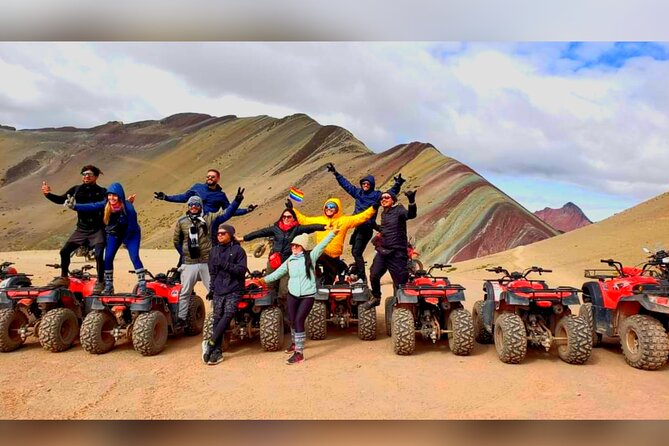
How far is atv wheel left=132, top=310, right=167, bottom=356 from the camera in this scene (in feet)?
22.0

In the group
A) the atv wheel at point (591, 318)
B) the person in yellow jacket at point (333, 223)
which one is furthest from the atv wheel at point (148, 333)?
the atv wheel at point (591, 318)

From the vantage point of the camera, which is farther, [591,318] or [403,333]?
[591,318]

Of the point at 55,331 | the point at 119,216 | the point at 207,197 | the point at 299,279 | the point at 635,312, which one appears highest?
the point at 207,197

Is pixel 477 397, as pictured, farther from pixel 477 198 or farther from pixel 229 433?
pixel 477 198

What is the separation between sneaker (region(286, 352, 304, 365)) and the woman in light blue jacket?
88mm

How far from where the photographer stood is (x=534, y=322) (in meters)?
6.69

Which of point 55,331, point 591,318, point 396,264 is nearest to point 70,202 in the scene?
point 55,331

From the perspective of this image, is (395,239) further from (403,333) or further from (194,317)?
(194,317)

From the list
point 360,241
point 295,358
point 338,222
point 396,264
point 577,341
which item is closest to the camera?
point 577,341

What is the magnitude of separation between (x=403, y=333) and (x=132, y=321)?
Result: 12.4 feet

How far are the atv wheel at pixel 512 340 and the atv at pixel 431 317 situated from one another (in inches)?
18.9

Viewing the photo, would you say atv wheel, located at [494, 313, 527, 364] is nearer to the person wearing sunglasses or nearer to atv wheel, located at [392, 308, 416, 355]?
atv wheel, located at [392, 308, 416, 355]

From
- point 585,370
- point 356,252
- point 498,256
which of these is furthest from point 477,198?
point 585,370

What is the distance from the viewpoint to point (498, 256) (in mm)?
21125
